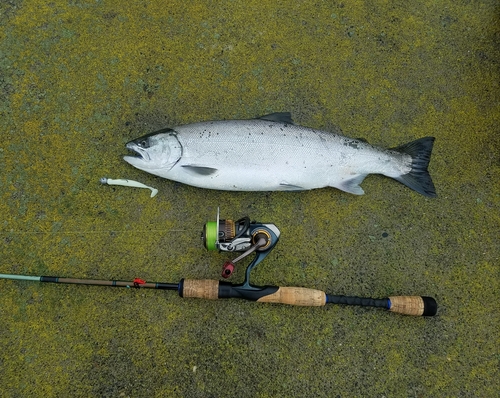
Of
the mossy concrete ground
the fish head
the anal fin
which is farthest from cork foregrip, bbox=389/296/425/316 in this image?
the fish head

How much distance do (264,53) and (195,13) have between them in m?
0.63

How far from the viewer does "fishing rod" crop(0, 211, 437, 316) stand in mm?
2297

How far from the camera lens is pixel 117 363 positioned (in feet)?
7.81

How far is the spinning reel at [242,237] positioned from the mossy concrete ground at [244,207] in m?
0.23

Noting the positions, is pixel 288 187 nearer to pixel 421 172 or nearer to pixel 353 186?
pixel 353 186

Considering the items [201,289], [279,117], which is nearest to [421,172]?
[279,117]

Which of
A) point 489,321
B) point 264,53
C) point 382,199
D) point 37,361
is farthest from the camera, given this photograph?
point 264,53

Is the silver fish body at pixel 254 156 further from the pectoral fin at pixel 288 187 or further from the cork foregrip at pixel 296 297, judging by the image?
the cork foregrip at pixel 296 297

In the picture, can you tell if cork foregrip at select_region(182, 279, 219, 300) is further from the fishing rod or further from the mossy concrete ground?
the mossy concrete ground

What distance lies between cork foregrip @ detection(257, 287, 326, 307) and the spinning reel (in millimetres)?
195

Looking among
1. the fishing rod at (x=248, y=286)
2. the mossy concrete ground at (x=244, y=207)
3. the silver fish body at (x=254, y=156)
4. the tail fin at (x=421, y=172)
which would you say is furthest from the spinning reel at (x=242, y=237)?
the tail fin at (x=421, y=172)

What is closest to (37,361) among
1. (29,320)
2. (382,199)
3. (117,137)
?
(29,320)

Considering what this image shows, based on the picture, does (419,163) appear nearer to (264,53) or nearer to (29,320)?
(264,53)

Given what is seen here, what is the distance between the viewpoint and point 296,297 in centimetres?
232
